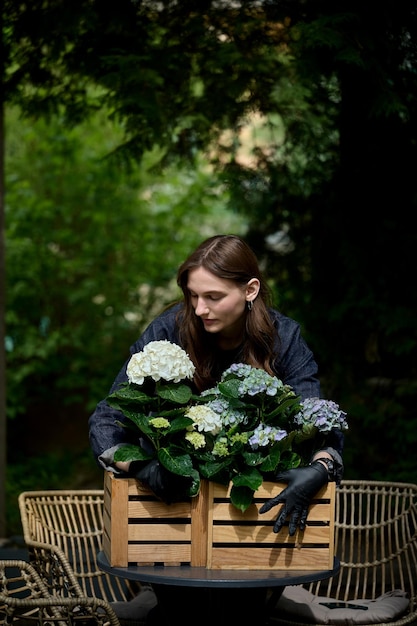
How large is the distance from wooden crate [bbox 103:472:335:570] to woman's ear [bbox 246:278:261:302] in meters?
0.79

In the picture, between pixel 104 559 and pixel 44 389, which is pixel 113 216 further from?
pixel 104 559

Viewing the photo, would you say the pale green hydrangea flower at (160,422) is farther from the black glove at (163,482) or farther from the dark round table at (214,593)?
the dark round table at (214,593)

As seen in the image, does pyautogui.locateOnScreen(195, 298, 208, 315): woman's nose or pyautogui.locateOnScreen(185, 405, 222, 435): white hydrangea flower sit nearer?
pyautogui.locateOnScreen(185, 405, 222, 435): white hydrangea flower

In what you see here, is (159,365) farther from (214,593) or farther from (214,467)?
(214,593)

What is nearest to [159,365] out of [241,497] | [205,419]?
[205,419]

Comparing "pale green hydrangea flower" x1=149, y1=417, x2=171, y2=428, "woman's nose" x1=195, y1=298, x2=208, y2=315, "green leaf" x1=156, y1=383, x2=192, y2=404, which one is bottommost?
"pale green hydrangea flower" x1=149, y1=417, x2=171, y2=428

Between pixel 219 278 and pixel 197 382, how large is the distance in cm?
39

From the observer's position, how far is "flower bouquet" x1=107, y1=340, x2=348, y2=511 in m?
2.66

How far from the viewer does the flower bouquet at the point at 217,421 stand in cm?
266

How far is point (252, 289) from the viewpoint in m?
3.25

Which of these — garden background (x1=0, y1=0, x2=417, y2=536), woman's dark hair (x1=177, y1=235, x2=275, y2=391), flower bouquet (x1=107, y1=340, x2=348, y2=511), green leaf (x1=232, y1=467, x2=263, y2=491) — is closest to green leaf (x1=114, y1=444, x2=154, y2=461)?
flower bouquet (x1=107, y1=340, x2=348, y2=511)

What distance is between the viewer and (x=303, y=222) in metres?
6.08

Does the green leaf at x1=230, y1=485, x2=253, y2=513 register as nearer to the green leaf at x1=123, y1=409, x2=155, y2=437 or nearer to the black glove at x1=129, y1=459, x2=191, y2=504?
the black glove at x1=129, y1=459, x2=191, y2=504

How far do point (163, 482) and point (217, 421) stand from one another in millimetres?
234
